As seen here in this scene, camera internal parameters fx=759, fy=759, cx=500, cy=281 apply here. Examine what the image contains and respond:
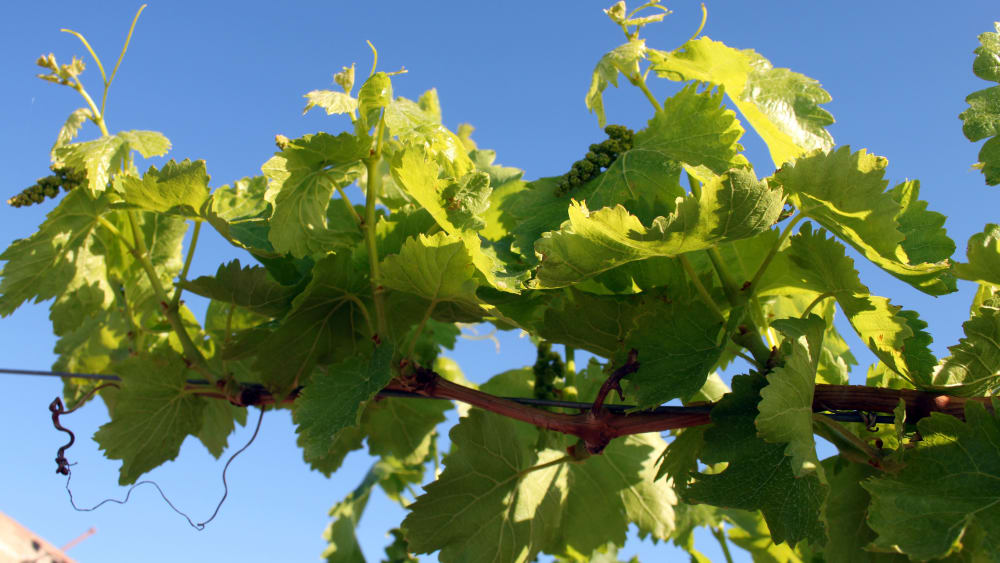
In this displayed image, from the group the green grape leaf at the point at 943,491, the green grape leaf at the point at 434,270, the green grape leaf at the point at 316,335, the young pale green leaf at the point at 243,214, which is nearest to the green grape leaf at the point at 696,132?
the green grape leaf at the point at 434,270

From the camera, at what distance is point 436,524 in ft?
5.41

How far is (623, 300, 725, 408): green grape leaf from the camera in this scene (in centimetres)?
132

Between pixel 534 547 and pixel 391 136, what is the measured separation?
101cm

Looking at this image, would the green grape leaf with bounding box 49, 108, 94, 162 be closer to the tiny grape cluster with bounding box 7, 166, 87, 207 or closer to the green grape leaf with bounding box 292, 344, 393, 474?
the tiny grape cluster with bounding box 7, 166, 87, 207

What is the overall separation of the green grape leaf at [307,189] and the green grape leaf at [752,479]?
82 cm

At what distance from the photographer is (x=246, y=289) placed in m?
1.68

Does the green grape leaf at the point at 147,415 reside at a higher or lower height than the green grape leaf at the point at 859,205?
higher

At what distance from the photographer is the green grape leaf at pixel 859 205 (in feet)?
4.10

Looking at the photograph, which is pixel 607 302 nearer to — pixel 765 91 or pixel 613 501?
pixel 765 91

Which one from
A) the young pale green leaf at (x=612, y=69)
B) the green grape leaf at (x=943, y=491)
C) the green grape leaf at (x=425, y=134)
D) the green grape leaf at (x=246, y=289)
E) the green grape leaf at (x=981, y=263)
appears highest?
the young pale green leaf at (x=612, y=69)

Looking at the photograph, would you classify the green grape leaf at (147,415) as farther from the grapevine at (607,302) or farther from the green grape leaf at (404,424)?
the green grape leaf at (404,424)

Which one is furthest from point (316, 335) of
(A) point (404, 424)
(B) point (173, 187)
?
(A) point (404, 424)

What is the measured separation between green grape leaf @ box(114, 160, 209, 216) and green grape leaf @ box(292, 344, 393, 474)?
47 centimetres

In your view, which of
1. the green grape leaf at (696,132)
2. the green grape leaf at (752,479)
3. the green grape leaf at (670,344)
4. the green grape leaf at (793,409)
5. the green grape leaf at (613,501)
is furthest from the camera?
the green grape leaf at (613,501)
